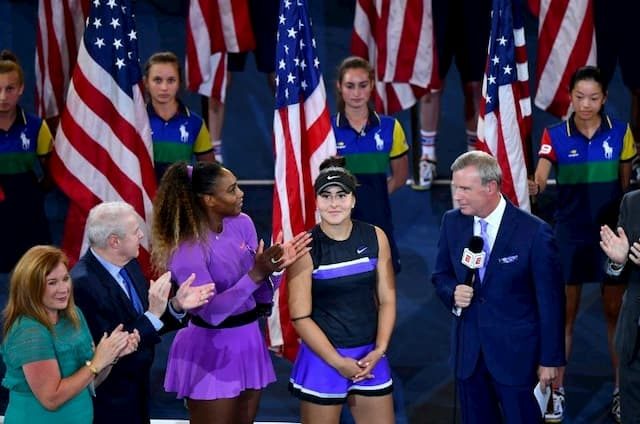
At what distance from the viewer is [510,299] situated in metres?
5.61

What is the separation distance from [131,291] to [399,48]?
4292 mm

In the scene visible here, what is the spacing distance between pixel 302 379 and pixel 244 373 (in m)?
0.26

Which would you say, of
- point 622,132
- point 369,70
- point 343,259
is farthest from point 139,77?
point 622,132

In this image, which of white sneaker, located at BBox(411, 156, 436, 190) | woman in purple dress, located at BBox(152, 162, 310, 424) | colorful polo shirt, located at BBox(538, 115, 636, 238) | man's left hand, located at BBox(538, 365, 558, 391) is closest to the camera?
woman in purple dress, located at BBox(152, 162, 310, 424)

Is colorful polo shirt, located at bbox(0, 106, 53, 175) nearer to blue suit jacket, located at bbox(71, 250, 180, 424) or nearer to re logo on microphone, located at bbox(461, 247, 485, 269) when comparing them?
blue suit jacket, located at bbox(71, 250, 180, 424)

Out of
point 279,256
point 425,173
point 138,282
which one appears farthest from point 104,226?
point 425,173

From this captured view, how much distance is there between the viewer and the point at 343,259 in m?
5.53

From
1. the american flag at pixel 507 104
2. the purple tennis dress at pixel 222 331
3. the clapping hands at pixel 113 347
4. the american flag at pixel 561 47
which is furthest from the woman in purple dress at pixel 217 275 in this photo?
the american flag at pixel 561 47

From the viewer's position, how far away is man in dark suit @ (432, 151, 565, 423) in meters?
5.54

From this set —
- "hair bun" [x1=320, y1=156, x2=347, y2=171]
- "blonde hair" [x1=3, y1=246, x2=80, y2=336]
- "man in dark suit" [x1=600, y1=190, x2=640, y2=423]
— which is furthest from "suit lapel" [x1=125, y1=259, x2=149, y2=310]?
"man in dark suit" [x1=600, y1=190, x2=640, y2=423]

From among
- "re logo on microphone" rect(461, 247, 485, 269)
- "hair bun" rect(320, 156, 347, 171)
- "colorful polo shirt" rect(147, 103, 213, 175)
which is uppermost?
"colorful polo shirt" rect(147, 103, 213, 175)

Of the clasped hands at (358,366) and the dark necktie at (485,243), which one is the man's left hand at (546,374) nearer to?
the dark necktie at (485,243)

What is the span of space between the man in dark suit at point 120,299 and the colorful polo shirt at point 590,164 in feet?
8.57

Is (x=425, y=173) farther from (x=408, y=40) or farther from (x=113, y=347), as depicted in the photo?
(x=113, y=347)
